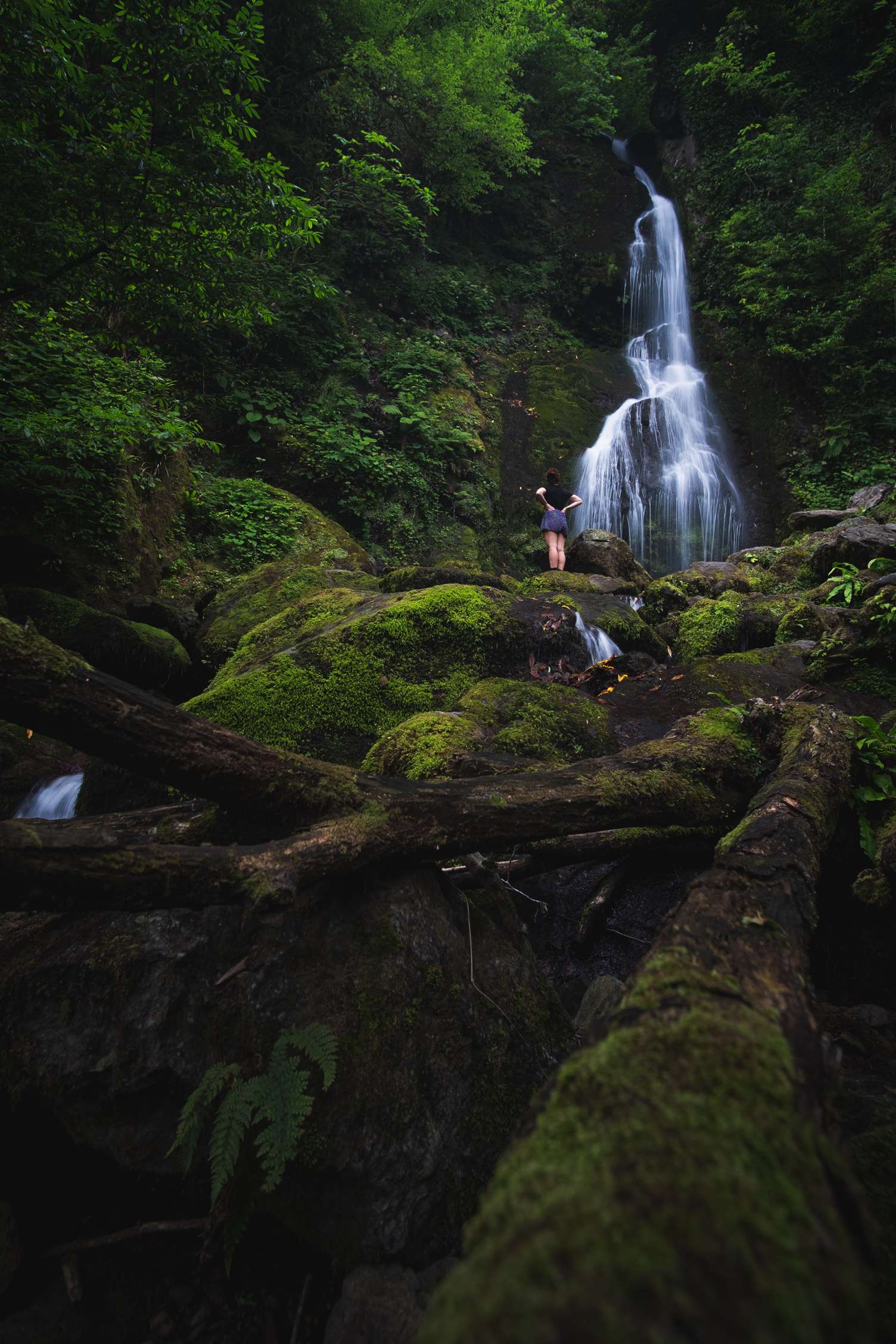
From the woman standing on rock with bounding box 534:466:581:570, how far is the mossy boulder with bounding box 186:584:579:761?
217 inches

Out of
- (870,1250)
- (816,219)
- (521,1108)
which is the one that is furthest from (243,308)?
(816,219)

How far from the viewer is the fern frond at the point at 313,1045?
1.78 metres

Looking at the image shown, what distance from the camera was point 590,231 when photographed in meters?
20.5

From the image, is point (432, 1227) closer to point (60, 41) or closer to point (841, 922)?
point (841, 922)

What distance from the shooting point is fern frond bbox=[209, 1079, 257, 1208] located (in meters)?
1.56

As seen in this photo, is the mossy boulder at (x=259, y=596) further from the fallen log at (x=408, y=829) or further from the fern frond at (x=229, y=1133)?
the fern frond at (x=229, y=1133)

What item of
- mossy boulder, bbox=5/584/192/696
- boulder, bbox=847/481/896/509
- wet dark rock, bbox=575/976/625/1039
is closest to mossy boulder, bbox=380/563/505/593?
mossy boulder, bbox=5/584/192/696

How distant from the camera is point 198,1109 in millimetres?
1778

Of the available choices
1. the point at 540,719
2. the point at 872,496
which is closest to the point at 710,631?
the point at 540,719

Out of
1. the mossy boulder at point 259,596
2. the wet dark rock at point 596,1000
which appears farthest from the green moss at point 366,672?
the wet dark rock at point 596,1000

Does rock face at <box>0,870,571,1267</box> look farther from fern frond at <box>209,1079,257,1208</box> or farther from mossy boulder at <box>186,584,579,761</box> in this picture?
mossy boulder at <box>186,584,579,761</box>

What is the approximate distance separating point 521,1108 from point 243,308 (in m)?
7.25

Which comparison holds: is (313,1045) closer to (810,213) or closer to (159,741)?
(159,741)

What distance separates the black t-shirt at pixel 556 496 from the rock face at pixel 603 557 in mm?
754
